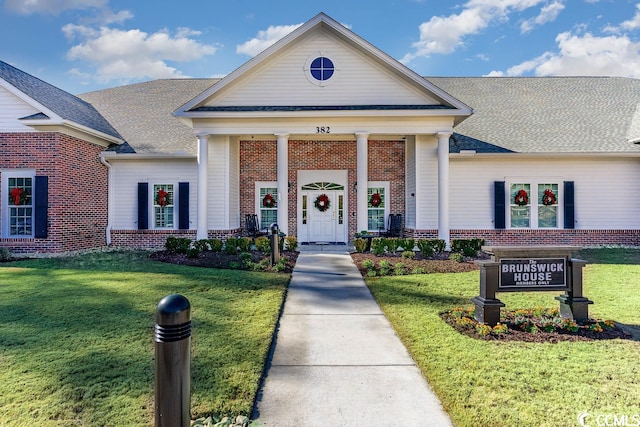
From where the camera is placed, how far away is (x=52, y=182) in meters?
12.1

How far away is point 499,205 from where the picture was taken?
1435 centimetres

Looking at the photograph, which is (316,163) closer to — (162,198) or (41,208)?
(162,198)

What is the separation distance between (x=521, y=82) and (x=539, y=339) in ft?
58.4

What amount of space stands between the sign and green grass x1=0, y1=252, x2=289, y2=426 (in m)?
3.32

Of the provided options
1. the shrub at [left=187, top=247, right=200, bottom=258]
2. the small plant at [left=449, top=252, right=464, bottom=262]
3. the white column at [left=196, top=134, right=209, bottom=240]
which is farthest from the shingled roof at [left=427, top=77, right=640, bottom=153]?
the shrub at [left=187, top=247, right=200, bottom=258]

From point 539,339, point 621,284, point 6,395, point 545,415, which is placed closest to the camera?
point 545,415

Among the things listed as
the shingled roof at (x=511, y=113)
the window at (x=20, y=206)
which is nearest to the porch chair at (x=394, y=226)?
the shingled roof at (x=511, y=113)

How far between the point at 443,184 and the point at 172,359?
12181 mm

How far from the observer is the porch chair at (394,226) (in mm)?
14781

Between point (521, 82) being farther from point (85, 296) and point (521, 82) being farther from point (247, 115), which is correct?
point (85, 296)

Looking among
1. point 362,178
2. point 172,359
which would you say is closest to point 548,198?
point 362,178

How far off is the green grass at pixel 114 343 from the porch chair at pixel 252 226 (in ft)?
19.8

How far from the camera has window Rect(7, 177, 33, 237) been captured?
12180 mm

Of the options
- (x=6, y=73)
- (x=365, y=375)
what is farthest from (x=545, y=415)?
(x=6, y=73)
